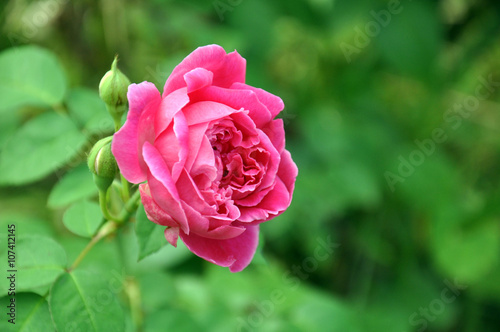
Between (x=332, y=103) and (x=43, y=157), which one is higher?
(x=43, y=157)

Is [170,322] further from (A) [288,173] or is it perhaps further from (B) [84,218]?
(A) [288,173]

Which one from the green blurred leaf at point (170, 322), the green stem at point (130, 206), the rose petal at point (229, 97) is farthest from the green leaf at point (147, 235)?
the green blurred leaf at point (170, 322)

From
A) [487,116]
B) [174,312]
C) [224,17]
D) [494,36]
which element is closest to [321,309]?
[174,312]

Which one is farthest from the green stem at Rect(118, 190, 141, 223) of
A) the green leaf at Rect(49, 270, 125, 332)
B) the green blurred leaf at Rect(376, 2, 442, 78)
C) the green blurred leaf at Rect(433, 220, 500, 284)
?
the green blurred leaf at Rect(433, 220, 500, 284)

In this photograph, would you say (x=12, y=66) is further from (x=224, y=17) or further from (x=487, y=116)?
(x=487, y=116)

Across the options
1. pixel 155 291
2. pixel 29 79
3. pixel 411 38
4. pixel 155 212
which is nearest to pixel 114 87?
pixel 155 212

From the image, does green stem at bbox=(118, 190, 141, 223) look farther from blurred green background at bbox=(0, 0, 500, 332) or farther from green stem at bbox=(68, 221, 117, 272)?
blurred green background at bbox=(0, 0, 500, 332)
